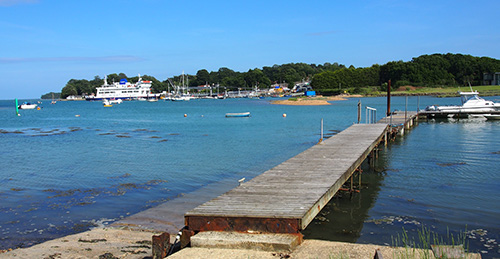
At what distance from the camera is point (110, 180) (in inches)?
643

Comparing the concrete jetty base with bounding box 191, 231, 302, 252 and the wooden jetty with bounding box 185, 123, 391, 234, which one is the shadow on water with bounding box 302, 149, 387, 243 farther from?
the concrete jetty base with bounding box 191, 231, 302, 252

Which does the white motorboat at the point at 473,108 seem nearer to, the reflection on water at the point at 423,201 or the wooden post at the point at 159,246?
the reflection on water at the point at 423,201

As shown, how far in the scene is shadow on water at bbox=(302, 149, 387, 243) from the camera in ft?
31.5

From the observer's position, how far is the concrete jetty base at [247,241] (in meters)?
6.65

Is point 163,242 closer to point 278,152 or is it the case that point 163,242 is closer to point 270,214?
point 270,214

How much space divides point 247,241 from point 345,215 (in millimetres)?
5106

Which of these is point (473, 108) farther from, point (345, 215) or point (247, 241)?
point (247, 241)

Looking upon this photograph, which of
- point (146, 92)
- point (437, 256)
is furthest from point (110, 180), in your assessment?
point (146, 92)

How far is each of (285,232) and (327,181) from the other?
130 inches

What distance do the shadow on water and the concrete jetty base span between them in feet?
8.64

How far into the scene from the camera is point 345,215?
1119 cm

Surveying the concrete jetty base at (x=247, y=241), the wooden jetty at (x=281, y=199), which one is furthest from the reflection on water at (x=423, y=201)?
the concrete jetty base at (x=247, y=241)

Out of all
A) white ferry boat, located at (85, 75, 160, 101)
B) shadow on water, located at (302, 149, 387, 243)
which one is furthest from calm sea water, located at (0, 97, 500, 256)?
white ferry boat, located at (85, 75, 160, 101)

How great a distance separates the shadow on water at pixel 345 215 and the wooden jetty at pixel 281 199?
0.87 meters
